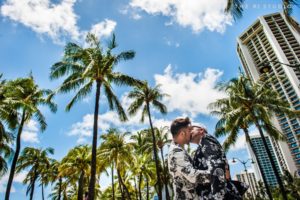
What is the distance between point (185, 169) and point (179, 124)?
53cm

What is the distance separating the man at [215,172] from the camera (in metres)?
2.21

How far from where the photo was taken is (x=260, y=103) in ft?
74.9

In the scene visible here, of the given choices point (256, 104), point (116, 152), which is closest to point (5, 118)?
point (116, 152)

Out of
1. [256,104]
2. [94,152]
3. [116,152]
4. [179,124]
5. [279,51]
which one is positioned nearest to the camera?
A: [179,124]

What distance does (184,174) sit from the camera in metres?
2.42

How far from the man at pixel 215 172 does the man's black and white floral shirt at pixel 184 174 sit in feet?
0.22

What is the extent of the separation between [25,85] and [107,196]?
40.2 meters

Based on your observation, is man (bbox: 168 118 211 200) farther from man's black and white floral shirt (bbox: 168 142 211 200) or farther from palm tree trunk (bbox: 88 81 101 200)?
palm tree trunk (bbox: 88 81 101 200)

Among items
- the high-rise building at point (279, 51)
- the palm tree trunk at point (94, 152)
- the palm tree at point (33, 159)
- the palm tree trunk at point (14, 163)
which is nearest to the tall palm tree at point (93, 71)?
the palm tree trunk at point (94, 152)

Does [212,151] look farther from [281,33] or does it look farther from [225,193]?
[281,33]

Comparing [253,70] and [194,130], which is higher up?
[253,70]

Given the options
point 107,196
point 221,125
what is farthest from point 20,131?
point 107,196

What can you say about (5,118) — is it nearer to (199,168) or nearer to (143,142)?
(199,168)

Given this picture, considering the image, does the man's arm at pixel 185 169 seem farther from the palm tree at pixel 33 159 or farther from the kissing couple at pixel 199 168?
the palm tree at pixel 33 159
